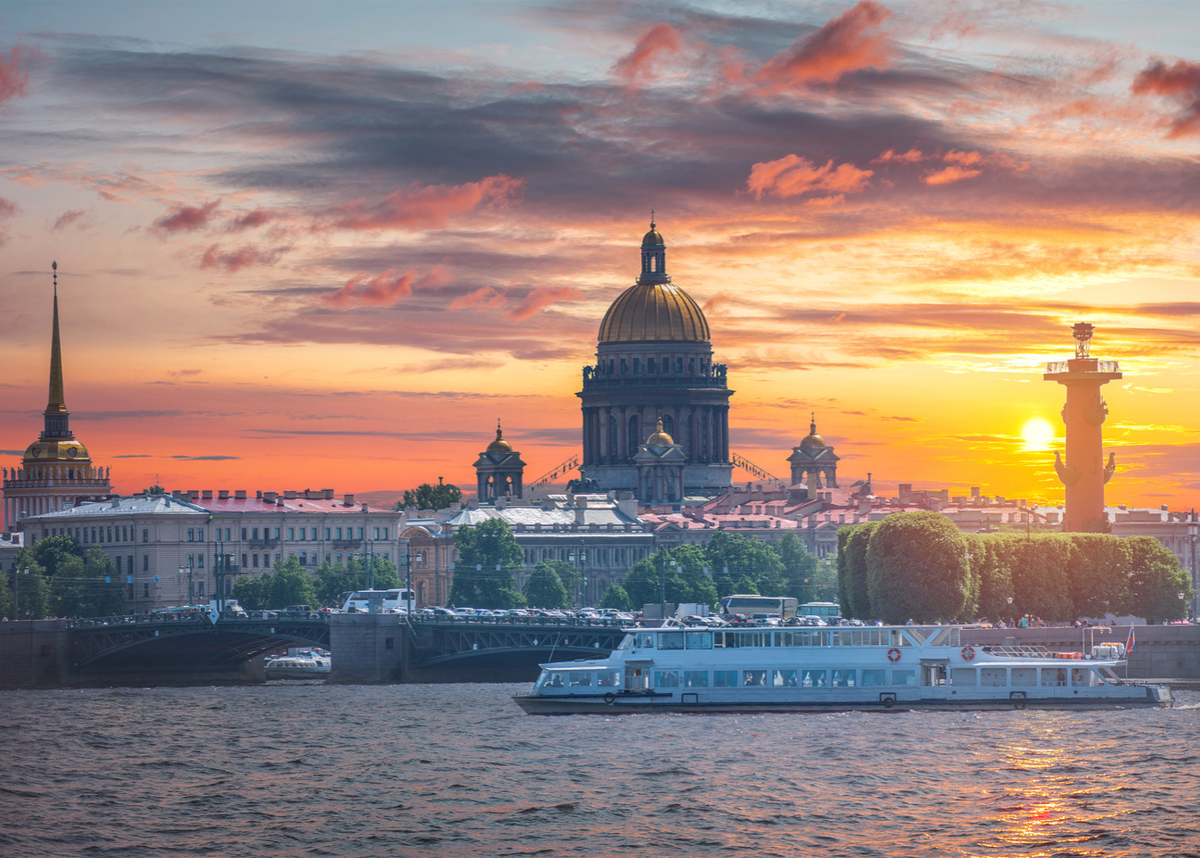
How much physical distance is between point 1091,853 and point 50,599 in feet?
302

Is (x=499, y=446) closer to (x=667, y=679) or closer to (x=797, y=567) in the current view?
(x=797, y=567)

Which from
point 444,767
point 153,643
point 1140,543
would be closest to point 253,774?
point 444,767

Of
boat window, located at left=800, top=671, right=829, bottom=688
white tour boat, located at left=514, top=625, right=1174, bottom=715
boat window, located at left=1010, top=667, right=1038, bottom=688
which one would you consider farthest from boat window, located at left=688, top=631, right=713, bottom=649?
boat window, located at left=1010, top=667, right=1038, bottom=688

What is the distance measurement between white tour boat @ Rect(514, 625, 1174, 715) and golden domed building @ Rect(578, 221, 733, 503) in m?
107

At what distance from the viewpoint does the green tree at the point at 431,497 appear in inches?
7623

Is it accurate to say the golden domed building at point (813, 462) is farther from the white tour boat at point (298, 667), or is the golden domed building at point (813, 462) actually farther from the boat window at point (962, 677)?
the boat window at point (962, 677)

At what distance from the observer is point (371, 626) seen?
102 m

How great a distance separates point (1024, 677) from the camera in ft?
266

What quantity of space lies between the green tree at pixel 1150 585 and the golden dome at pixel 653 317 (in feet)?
269

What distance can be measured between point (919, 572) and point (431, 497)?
3831 inches

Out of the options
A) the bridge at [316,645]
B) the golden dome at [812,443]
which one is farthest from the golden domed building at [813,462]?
the bridge at [316,645]

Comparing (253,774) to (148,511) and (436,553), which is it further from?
A: (436,553)

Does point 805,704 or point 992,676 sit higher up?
point 992,676

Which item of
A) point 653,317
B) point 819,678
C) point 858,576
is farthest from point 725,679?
point 653,317
